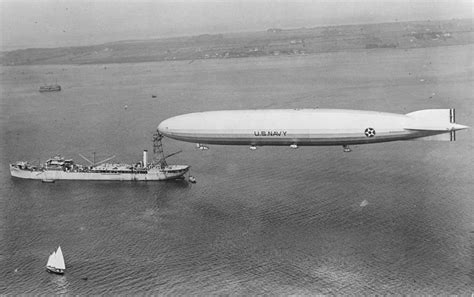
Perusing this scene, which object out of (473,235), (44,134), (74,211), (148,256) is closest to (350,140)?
(473,235)

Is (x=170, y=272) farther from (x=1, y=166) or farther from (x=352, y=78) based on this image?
(x=352, y=78)

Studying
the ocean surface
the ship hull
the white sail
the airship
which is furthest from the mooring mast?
the white sail

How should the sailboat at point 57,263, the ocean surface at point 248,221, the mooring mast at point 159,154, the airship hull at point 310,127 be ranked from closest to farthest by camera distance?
the ocean surface at point 248,221
the sailboat at point 57,263
the airship hull at point 310,127
the mooring mast at point 159,154

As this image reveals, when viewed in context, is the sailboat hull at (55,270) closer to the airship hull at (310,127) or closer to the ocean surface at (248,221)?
the ocean surface at (248,221)

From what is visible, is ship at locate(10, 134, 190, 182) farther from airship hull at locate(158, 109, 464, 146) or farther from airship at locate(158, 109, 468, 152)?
airship at locate(158, 109, 468, 152)

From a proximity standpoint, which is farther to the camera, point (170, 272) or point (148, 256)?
point (148, 256)

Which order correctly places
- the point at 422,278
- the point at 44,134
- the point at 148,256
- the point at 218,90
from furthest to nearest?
the point at 218,90 < the point at 44,134 < the point at 148,256 < the point at 422,278

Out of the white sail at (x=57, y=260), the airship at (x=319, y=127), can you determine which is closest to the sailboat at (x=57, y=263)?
the white sail at (x=57, y=260)
